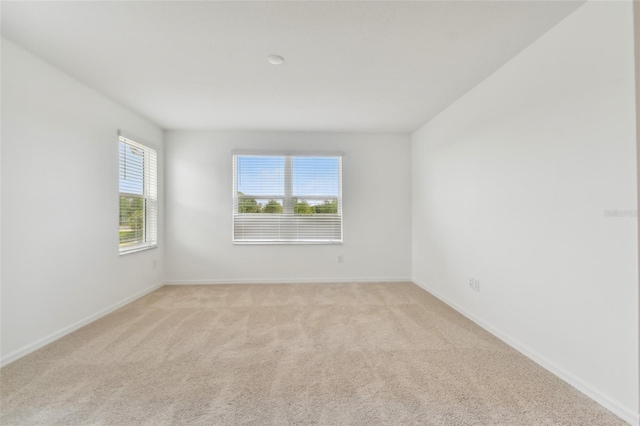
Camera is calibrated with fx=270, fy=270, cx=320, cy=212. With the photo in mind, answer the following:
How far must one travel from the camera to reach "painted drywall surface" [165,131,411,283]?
4195mm

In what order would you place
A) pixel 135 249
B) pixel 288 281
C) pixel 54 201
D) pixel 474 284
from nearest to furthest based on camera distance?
pixel 54 201 → pixel 474 284 → pixel 135 249 → pixel 288 281

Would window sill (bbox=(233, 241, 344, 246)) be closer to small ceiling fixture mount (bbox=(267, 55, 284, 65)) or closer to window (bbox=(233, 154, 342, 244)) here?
window (bbox=(233, 154, 342, 244))

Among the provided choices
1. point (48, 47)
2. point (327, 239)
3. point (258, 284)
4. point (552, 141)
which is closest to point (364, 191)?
point (327, 239)

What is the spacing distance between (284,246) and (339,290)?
1.11m

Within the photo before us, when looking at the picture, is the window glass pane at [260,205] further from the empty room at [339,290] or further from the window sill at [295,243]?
the empty room at [339,290]

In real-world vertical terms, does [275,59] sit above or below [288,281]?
above

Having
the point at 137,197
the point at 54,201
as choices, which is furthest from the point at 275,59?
the point at 137,197

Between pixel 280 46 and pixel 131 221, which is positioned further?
pixel 131 221

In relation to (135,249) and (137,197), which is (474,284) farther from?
(137,197)

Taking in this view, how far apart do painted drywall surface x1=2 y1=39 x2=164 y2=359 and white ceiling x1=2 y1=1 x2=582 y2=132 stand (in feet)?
0.84

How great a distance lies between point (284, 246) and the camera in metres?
4.33

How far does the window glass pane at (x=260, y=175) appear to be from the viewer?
430 centimetres

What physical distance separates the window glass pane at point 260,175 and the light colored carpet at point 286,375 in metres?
1.99

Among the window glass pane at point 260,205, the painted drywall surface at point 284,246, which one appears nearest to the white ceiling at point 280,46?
the painted drywall surface at point 284,246
